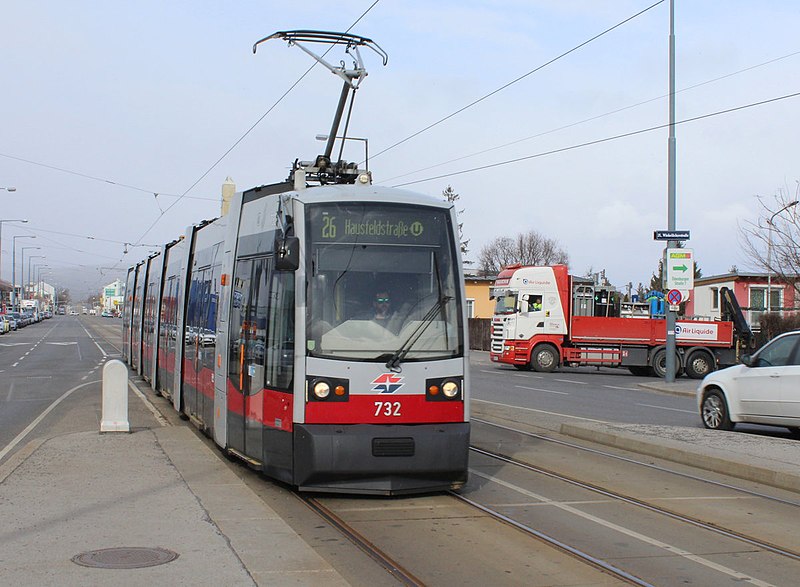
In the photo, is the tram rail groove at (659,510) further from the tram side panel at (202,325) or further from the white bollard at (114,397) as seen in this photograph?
the white bollard at (114,397)

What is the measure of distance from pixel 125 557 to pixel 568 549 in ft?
11.1

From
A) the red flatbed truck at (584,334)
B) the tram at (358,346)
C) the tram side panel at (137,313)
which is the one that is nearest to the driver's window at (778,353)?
the tram at (358,346)

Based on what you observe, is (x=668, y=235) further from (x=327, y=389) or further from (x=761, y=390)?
(x=327, y=389)

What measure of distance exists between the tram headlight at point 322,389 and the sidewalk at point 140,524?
1.13 meters

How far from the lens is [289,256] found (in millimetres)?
9031

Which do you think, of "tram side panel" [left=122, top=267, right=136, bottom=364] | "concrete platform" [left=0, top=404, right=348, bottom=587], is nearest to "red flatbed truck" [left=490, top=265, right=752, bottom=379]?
"tram side panel" [left=122, top=267, right=136, bottom=364]

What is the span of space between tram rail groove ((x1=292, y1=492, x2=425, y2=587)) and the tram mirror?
231 centimetres

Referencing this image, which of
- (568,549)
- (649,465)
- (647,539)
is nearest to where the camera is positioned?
(568,549)

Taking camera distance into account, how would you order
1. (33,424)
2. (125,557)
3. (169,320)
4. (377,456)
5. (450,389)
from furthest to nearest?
(169,320) → (33,424) → (450,389) → (377,456) → (125,557)

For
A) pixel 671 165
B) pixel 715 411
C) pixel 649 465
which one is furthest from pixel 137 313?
pixel 649 465

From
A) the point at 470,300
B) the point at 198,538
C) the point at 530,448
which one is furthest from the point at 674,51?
the point at 470,300

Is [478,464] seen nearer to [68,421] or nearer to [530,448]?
[530,448]

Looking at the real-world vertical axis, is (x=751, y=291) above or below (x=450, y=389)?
above

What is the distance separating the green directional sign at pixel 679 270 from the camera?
2892 cm
